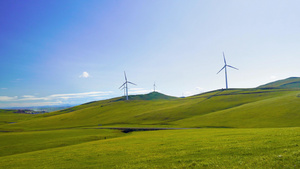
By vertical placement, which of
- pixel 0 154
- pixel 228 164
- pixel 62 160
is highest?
pixel 228 164

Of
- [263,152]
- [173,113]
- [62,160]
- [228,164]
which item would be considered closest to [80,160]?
[62,160]

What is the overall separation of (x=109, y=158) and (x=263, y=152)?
58.6 ft

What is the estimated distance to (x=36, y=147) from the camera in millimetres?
45125

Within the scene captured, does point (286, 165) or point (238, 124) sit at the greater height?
point (286, 165)

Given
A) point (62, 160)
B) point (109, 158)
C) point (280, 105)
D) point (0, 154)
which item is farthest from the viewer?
point (280, 105)

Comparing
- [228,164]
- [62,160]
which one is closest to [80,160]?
[62,160]

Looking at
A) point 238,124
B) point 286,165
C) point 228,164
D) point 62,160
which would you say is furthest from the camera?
point 238,124

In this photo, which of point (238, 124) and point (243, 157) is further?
point (238, 124)

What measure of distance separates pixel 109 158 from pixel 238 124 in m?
60.5

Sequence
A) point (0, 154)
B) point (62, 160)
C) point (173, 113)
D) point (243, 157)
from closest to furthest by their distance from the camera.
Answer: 1. point (243, 157)
2. point (62, 160)
3. point (0, 154)
4. point (173, 113)

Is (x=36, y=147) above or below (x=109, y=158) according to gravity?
below

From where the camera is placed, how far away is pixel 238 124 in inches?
2709

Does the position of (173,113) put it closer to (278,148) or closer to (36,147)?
(36,147)

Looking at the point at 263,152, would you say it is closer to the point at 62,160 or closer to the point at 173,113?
the point at 62,160
